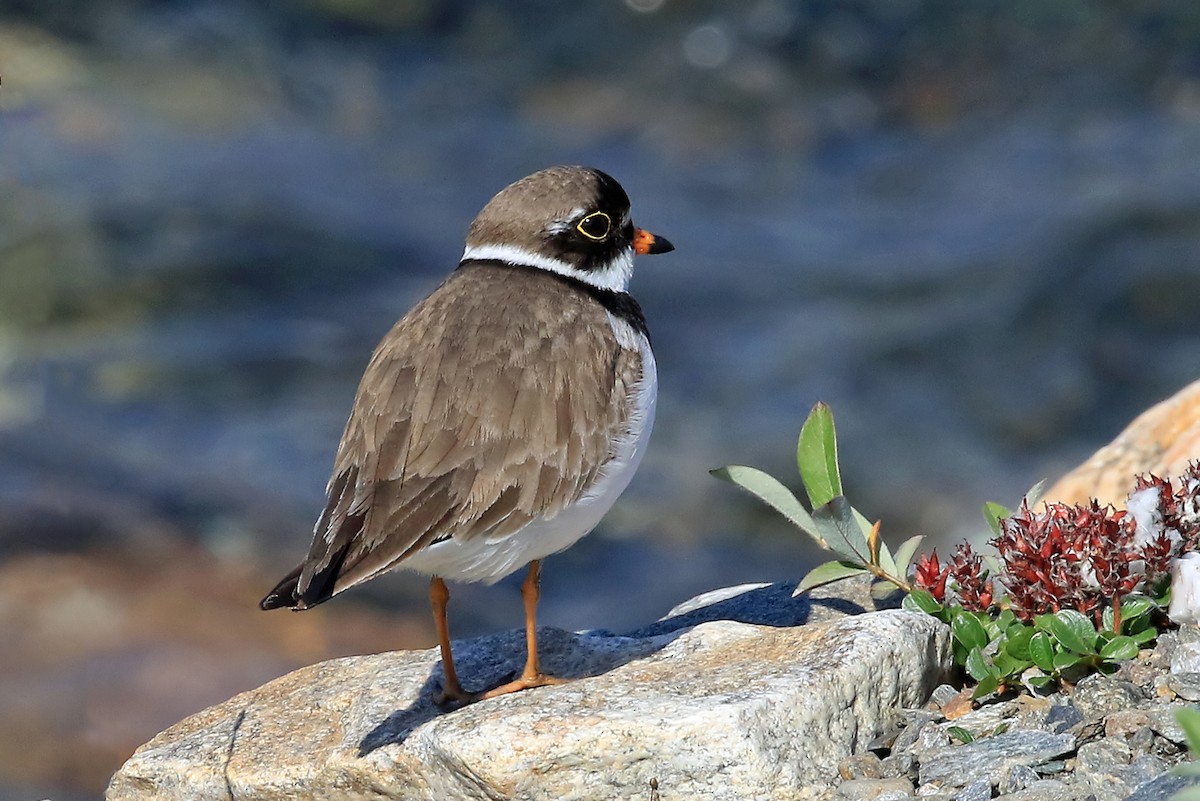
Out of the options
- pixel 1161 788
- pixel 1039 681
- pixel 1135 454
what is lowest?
pixel 1161 788

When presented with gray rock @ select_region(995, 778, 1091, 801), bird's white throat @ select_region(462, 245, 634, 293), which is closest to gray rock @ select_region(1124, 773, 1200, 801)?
gray rock @ select_region(995, 778, 1091, 801)

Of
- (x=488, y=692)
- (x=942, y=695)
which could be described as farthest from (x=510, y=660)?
(x=942, y=695)

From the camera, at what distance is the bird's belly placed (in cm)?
519

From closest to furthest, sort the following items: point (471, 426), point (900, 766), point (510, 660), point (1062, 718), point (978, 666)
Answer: point (1062, 718)
point (900, 766)
point (978, 666)
point (471, 426)
point (510, 660)

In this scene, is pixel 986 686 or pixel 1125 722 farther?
pixel 986 686

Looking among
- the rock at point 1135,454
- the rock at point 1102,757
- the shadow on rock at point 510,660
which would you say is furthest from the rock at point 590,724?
the rock at point 1135,454

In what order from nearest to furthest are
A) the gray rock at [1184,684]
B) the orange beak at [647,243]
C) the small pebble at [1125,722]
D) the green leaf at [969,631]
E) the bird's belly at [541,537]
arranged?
the small pebble at [1125,722], the gray rock at [1184,684], the green leaf at [969,631], the bird's belly at [541,537], the orange beak at [647,243]

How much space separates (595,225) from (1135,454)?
2.62 metres

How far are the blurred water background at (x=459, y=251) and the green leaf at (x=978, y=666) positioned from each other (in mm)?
5889

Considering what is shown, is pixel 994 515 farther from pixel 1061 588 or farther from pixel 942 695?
pixel 942 695

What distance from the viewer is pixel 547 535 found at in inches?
212

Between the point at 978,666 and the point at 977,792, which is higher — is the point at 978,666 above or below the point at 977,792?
above

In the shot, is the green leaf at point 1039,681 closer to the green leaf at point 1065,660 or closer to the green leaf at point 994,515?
the green leaf at point 1065,660

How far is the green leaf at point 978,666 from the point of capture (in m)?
4.79
